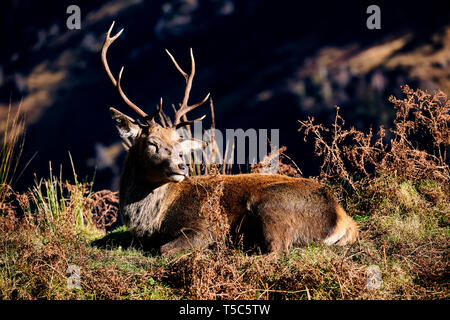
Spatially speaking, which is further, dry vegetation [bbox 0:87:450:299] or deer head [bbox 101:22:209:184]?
deer head [bbox 101:22:209:184]

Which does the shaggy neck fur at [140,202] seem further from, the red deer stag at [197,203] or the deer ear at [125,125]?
the deer ear at [125,125]

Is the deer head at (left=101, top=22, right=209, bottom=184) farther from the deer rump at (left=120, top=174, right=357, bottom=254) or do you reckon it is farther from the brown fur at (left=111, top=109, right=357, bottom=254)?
the deer rump at (left=120, top=174, right=357, bottom=254)

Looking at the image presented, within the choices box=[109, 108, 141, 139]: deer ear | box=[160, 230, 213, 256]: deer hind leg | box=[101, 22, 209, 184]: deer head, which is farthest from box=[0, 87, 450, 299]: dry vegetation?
box=[109, 108, 141, 139]: deer ear

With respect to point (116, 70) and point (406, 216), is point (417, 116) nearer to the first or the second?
point (406, 216)

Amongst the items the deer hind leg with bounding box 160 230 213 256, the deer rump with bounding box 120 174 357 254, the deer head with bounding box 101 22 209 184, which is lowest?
the deer hind leg with bounding box 160 230 213 256

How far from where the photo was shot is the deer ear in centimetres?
489

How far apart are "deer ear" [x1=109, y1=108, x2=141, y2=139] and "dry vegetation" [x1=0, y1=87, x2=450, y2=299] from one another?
3.66 feet

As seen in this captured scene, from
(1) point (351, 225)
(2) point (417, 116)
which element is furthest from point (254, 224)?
(2) point (417, 116)

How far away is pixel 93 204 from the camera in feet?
21.1

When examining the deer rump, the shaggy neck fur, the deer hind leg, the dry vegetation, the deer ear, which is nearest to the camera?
the dry vegetation

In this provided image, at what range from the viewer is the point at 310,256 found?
11.9 feet

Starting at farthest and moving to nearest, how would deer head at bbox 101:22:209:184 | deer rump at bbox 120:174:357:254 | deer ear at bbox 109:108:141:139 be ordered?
deer ear at bbox 109:108:141:139
deer head at bbox 101:22:209:184
deer rump at bbox 120:174:357:254
